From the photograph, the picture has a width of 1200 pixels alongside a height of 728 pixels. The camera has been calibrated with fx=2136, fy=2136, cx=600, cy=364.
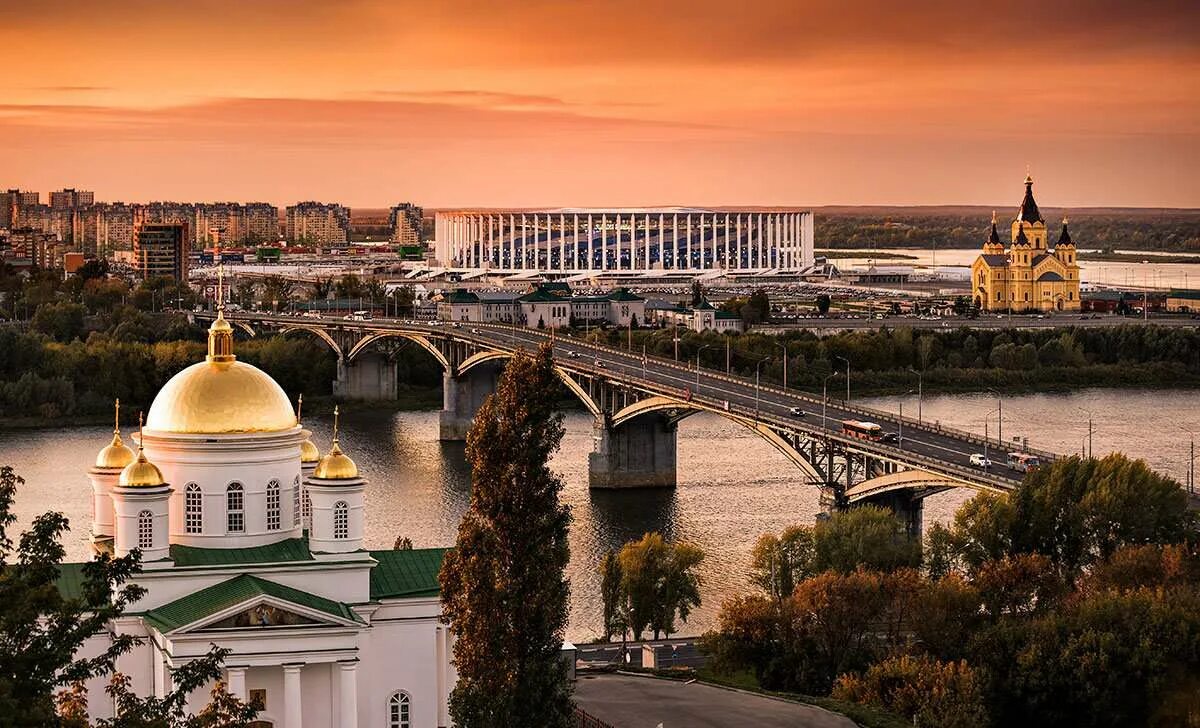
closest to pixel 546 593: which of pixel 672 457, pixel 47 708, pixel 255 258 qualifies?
pixel 47 708

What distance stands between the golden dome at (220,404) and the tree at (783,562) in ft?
31.6

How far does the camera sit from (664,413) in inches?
1885

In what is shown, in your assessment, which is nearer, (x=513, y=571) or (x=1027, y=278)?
(x=513, y=571)

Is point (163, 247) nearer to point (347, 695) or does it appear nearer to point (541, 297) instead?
point (541, 297)

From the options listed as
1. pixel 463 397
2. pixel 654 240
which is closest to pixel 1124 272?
pixel 654 240

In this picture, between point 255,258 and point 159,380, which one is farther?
point 255,258

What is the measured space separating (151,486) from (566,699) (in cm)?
535

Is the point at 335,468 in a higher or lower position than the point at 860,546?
higher

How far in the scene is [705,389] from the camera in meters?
49.3

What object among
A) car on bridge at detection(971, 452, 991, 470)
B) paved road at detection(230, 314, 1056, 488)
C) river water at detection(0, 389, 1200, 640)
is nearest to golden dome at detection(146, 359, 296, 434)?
river water at detection(0, 389, 1200, 640)

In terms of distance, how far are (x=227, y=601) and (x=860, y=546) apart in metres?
11.5

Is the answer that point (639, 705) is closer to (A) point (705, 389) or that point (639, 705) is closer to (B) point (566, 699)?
(B) point (566, 699)

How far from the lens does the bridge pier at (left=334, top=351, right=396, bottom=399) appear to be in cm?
6844

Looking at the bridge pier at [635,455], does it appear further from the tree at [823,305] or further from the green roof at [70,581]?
the tree at [823,305]
